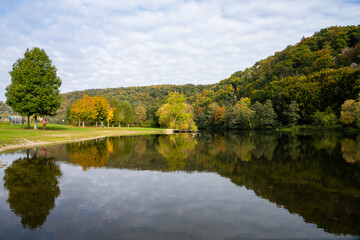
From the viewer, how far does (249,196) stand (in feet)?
30.5

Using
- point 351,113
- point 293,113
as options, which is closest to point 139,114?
point 293,113

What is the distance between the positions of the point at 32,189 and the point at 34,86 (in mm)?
37117

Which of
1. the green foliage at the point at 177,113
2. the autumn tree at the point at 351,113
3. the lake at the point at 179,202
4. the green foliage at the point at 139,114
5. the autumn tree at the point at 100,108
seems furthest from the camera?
the green foliage at the point at 139,114

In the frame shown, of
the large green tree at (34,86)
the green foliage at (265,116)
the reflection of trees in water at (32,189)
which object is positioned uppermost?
the large green tree at (34,86)

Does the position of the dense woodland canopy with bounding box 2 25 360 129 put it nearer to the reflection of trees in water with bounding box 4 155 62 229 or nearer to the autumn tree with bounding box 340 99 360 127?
the autumn tree with bounding box 340 99 360 127

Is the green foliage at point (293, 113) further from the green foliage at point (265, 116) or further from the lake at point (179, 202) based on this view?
the lake at point (179, 202)

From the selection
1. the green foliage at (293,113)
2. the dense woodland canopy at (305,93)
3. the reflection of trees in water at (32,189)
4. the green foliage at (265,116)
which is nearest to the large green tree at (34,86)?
the reflection of trees in water at (32,189)

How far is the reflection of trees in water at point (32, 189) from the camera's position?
7.21 m

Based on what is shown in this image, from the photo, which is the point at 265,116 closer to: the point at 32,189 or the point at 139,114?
the point at 139,114

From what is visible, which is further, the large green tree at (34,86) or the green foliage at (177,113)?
the green foliage at (177,113)

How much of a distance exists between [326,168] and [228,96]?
124369mm

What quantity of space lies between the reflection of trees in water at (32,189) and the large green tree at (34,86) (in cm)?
2920

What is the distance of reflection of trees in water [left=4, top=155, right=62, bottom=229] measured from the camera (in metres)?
7.21

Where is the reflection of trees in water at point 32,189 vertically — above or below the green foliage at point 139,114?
below
